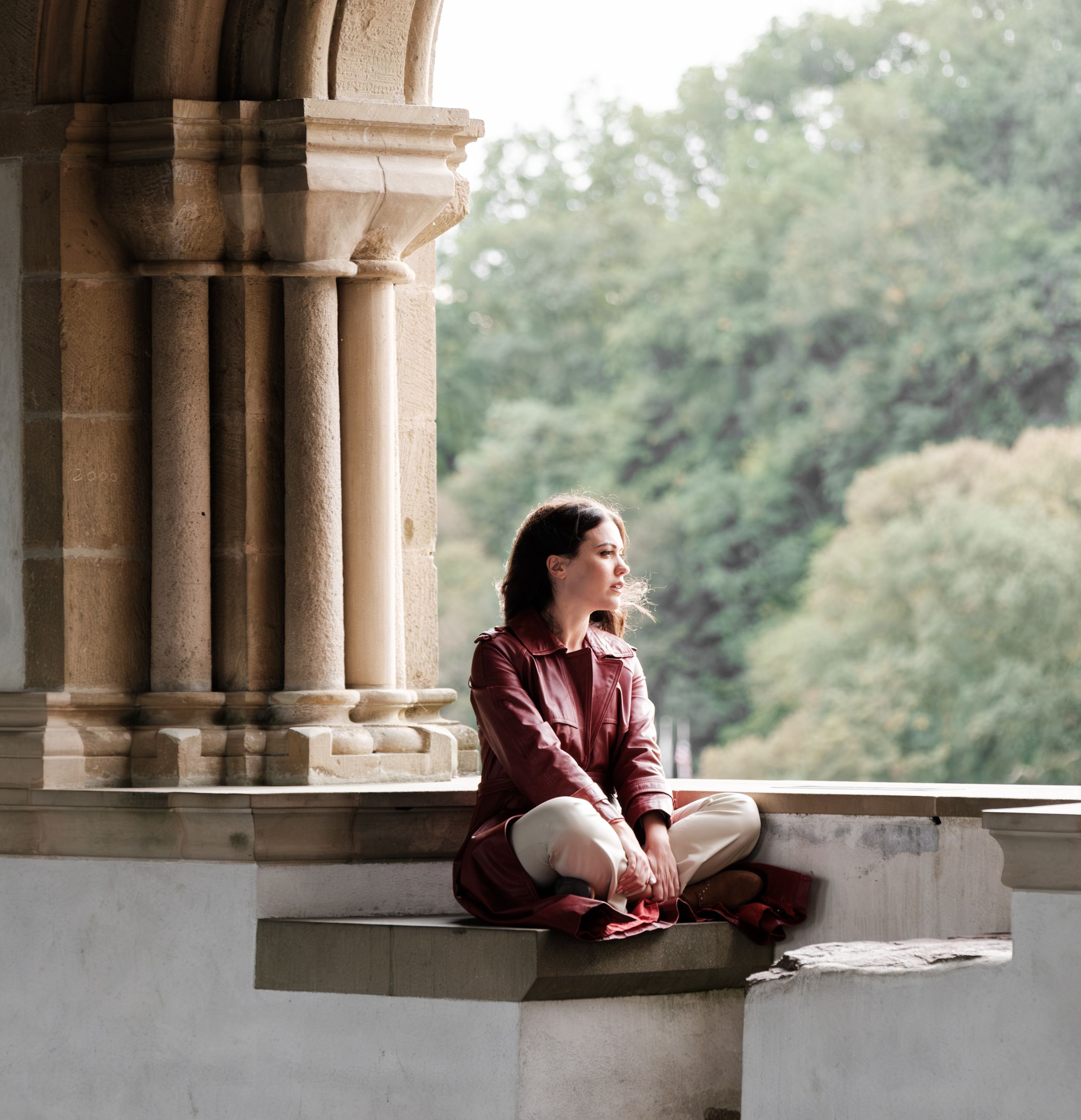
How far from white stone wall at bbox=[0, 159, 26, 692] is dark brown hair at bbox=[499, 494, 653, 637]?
3.31ft

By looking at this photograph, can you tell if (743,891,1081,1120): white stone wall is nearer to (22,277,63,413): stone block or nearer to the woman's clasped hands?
the woman's clasped hands

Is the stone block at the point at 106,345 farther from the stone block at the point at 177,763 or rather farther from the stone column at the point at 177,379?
the stone block at the point at 177,763

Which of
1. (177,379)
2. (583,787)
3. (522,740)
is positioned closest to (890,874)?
(583,787)

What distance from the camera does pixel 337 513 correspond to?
159 inches

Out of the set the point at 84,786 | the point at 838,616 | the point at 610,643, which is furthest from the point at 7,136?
the point at 838,616

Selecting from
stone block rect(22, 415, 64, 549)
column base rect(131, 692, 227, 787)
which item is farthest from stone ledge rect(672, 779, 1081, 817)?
stone block rect(22, 415, 64, 549)

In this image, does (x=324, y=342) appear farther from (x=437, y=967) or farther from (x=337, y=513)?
(x=437, y=967)

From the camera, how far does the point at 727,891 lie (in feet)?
11.6

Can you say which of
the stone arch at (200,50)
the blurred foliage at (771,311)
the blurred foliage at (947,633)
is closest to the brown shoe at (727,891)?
the stone arch at (200,50)

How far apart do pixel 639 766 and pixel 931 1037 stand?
2.69ft

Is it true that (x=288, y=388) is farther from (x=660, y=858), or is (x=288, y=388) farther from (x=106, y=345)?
(x=660, y=858)

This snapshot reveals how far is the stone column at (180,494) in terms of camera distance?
3.96m

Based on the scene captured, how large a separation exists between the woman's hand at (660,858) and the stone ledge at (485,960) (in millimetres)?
68

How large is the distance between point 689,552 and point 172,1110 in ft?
59.4
